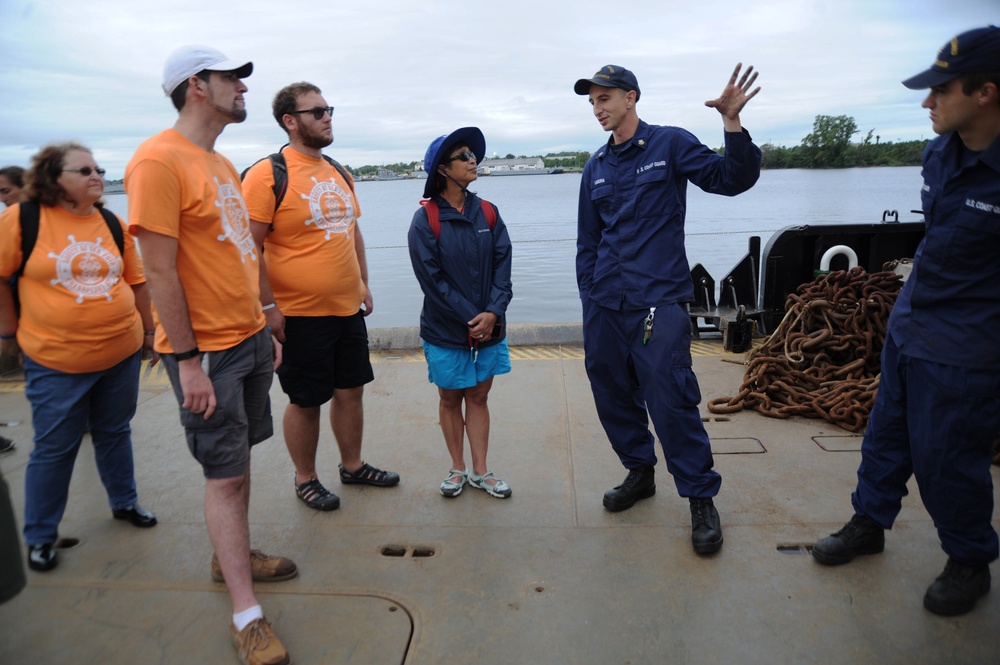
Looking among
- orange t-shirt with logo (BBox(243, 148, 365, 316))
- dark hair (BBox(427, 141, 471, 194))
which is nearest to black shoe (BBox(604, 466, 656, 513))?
orange t-shirt with logo (BBox(243, 148, 365, 316))

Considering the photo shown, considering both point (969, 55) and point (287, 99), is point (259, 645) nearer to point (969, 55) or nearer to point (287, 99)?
point (287, 99)

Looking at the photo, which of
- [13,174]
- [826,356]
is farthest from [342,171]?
[826,356]

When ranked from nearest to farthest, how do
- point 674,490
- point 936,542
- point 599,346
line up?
1. point 936,542
2. point 599,346
3. point 674,490

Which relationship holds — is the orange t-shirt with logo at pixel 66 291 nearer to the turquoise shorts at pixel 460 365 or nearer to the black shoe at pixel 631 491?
the turquoise shorts at pixel 460 365

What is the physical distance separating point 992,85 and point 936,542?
76.2 inches

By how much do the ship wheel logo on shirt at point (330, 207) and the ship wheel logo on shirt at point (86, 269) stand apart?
93 centimetres

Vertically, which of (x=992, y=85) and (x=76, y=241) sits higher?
(x=992, y=85)

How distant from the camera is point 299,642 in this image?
2602mm

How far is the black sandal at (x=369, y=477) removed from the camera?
3.94 meters

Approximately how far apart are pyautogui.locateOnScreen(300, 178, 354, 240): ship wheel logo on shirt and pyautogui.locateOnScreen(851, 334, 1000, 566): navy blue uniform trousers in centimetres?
255

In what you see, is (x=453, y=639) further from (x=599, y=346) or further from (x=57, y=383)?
(x=57, y=383)

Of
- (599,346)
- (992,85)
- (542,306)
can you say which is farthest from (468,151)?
(542,306)

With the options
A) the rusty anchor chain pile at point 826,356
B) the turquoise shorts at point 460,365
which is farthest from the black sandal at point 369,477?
the rusty anchor chain pile at point 826,356

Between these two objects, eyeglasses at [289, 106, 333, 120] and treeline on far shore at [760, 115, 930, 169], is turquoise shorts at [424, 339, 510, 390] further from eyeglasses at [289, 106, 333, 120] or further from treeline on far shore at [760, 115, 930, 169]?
treeline on far shore at [760, 115, 930, 169]
